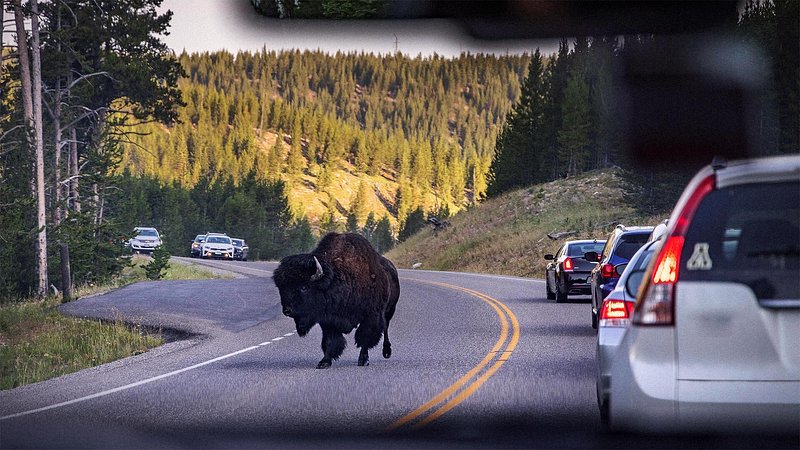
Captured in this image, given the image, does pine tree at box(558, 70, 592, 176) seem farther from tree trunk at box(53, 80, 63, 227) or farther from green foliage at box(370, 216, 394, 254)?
green foliage at box(370, 216, 394, 254)

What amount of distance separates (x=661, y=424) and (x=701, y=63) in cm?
244

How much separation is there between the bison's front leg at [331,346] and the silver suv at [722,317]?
897cm

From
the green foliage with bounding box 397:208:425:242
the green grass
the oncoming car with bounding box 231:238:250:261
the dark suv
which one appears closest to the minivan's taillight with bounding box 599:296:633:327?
the green grass

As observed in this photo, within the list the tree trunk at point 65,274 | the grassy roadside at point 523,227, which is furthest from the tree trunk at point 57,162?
the grassy roadside at point 523,227

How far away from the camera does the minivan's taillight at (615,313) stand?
9.89m

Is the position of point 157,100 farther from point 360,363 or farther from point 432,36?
point 432,36

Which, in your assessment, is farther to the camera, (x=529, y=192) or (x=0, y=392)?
(x=529, y=192)

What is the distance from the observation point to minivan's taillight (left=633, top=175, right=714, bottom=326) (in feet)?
20.7

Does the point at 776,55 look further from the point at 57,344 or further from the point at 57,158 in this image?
the point at 57,158

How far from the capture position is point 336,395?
40.5ft

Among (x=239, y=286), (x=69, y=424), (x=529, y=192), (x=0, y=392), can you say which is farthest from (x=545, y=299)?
(x=529, y=192)

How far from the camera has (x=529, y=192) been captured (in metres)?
99.5

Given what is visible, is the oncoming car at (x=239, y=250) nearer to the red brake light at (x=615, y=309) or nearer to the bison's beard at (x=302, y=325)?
the bison's beard at (x=302, y=325)

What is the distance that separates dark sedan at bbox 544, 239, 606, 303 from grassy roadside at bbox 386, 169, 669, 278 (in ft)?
91.7
